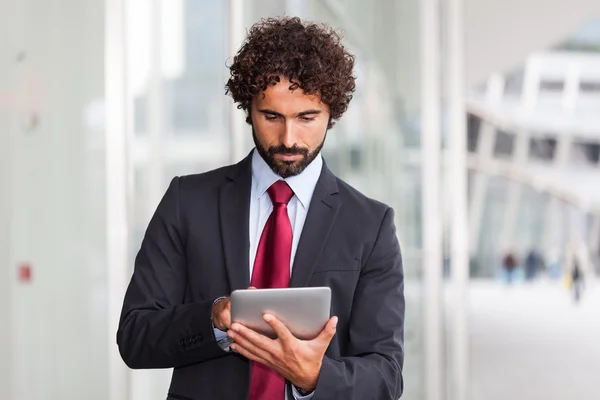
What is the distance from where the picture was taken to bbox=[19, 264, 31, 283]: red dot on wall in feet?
10.9

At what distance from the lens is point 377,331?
1597mm

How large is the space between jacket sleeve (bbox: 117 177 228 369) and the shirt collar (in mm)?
141

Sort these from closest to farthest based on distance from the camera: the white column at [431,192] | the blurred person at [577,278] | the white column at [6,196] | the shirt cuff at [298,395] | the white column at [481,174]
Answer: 1. the shirt cuff at [298,395]
2. the white column at [6,196]
3. the white column at [431,192]
4. the blurred person at [577,278]
5. the white column at [481,174]

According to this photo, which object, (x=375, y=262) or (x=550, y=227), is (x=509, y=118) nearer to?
(x=550, y=227)

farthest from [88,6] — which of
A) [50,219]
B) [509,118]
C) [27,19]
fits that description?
[509,118]

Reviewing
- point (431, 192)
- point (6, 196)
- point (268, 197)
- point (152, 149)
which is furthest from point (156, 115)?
point (268, 197)

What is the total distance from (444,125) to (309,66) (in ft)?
12.1

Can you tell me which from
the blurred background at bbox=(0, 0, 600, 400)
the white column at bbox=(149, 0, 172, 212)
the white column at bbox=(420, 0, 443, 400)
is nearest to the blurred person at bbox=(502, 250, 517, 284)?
the blurred background at bbox=(0, 0, 600, 400)

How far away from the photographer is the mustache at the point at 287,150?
5.13ft

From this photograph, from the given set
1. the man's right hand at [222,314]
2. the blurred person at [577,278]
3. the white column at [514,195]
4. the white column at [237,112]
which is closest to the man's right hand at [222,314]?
the man's right hand at [222,314]

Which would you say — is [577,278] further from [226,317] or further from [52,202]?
[226,317]

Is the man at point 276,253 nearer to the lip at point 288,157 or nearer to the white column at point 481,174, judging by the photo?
the lip at point 288,157

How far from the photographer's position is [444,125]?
518 centimetres

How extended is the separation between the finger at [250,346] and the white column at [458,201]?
12.2 feet
